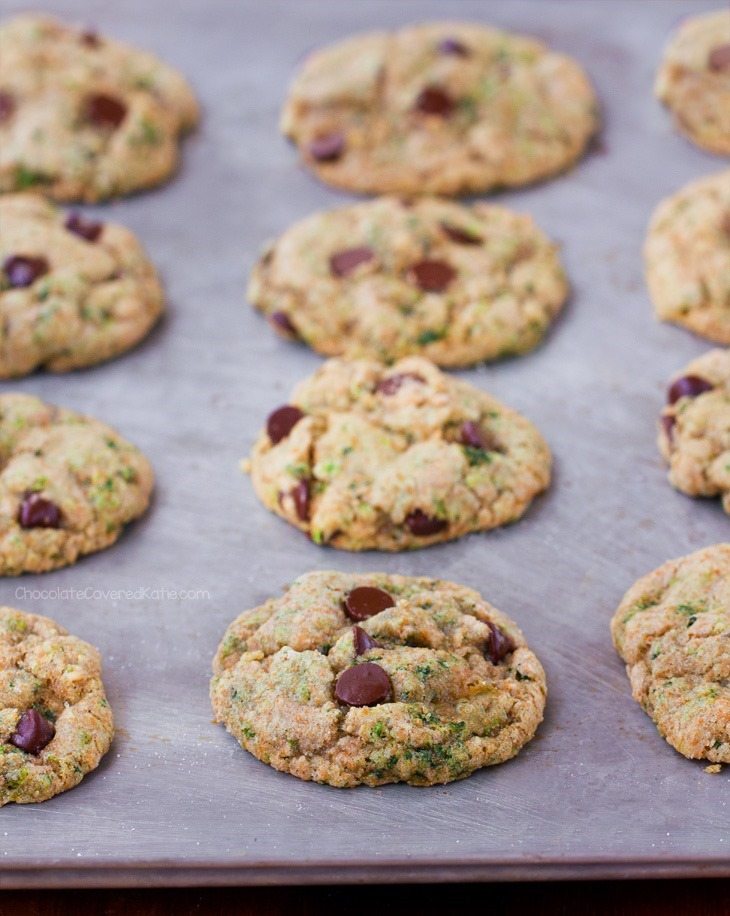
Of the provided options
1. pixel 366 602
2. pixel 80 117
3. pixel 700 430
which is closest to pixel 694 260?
pixel 700 430

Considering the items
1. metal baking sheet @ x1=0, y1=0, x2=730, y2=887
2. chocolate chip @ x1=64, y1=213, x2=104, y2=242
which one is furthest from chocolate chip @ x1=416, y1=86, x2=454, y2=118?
chocolate chip @ x1=64, y1=213, x2=104, y2=242

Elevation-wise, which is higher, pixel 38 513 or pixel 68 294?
pixel 68 294

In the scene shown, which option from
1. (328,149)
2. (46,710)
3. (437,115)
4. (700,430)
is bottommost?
(46,710)

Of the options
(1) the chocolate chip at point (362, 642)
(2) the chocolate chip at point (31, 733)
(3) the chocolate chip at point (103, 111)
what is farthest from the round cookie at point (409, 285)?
(2) the chocolate chip at point (31, 733)

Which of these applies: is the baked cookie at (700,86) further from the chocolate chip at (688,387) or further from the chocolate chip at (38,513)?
the chocolate chip at (38,513)

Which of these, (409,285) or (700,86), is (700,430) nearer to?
(409,285)

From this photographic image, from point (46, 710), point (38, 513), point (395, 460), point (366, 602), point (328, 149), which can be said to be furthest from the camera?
point (328, 149)

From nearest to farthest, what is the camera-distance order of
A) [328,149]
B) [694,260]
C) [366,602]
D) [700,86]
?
[366,602] < [694,260] < [328,149] < [700,86]
